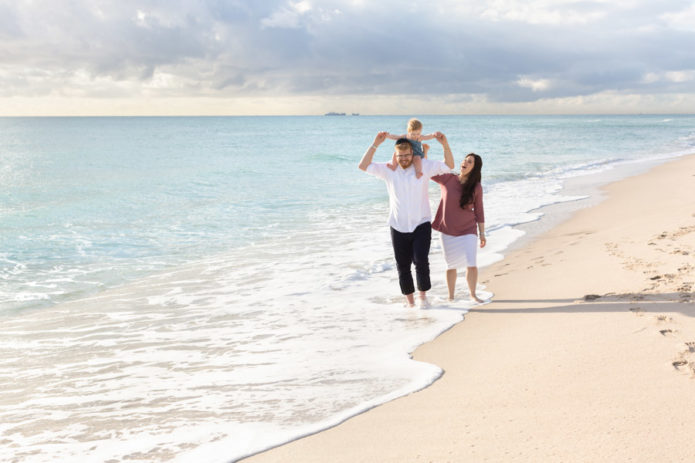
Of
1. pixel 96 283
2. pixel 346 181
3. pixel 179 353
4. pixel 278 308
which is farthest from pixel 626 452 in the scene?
pixel 346 181

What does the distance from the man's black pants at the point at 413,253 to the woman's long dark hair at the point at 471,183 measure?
457 millimetres

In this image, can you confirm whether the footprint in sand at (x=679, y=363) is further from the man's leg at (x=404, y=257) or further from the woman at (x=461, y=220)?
the man's leg at (x=404, y=257)

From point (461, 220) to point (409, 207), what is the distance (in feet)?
2.05

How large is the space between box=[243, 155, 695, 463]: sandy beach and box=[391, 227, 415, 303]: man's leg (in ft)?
2.43

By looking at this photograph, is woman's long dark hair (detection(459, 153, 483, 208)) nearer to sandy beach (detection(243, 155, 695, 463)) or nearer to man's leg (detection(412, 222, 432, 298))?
man's leg (detection(412, 222, 432, 298))

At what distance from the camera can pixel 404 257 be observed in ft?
19.7

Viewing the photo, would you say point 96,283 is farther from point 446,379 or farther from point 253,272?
point 446,379

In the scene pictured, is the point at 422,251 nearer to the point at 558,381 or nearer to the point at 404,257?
the point at 404,257

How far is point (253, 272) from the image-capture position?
328 inches

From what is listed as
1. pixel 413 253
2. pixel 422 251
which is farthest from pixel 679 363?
pixel 413 253

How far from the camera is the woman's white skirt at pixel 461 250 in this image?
600 cm

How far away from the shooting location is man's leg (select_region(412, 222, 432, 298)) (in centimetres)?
588

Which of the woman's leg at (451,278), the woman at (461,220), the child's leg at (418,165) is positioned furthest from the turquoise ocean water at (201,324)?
the child's leg at (418,165)

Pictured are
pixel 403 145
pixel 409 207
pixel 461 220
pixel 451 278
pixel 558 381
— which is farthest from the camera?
pixel 451 278
